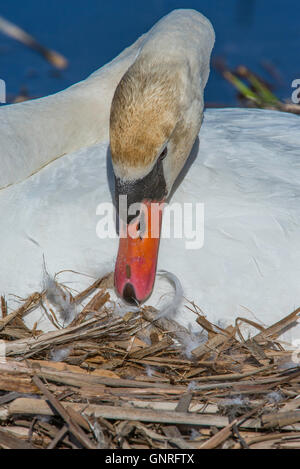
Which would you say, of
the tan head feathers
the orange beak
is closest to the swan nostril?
the orange beak

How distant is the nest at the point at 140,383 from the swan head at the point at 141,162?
0.15 meters

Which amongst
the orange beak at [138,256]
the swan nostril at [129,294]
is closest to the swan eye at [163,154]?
the orange beak at [138,256]

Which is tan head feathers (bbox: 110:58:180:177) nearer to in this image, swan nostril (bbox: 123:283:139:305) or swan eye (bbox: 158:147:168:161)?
swan eye (bbox: 158:147:168:161)

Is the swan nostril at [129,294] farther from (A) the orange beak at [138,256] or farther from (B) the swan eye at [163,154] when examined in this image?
(B) the swan eye at [163,154]

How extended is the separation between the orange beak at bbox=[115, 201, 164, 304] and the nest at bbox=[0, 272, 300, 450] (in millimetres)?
88

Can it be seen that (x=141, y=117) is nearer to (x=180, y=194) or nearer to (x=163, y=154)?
(x=163, y=154)

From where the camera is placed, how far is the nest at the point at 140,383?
7.73 feet

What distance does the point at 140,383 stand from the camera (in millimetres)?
2508

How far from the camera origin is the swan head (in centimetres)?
261

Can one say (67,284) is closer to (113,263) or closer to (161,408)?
(113,263)

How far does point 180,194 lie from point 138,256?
34cm

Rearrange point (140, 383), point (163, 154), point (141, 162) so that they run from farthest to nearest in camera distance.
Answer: point (163, 154)
point (141, 162)
point (140, 383)

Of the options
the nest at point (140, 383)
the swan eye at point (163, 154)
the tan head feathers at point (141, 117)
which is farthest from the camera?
the swan eye at point (163, 154)

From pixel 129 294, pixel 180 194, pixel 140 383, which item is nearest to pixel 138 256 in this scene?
pixel 129 294
